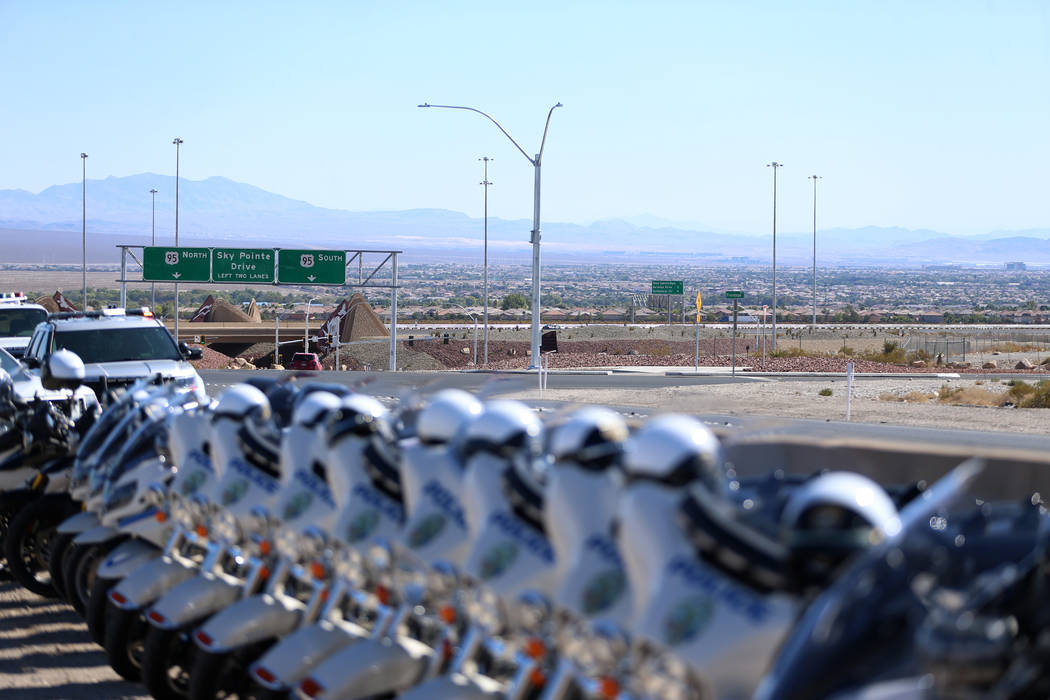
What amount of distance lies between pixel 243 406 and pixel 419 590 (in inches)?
89.1

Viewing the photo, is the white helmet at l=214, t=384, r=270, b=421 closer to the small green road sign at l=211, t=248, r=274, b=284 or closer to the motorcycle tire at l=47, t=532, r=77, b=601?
the motorcycle tire at l=47, t=532, r=77, b=601

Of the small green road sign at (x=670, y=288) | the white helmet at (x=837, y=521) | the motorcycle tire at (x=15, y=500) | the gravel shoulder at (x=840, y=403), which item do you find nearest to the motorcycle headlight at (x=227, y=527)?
the motorcycle tire at (x=15, y=500)

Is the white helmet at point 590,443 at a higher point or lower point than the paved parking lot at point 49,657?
higher

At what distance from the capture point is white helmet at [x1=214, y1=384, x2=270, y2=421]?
8008 millimetres

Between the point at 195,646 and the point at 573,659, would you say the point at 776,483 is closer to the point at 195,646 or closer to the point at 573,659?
the point at 573,659

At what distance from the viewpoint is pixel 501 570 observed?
5.73 metres

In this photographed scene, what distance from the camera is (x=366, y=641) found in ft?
21.0

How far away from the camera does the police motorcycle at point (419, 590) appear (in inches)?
243

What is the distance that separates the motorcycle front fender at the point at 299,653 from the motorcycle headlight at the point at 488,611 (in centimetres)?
105

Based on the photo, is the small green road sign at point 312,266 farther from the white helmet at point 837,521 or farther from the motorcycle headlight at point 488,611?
the white helmet at point 837,521

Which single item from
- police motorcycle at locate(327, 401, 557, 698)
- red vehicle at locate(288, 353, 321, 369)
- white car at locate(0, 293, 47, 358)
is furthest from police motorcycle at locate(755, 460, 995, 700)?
red vehicle at locate(288, 353, 321, 369)

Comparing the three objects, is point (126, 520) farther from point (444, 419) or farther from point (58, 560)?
point (444, 419)

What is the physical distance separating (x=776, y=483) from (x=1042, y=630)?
59.4 inches

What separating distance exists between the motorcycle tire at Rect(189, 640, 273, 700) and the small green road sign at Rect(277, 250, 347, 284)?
36.8 m
